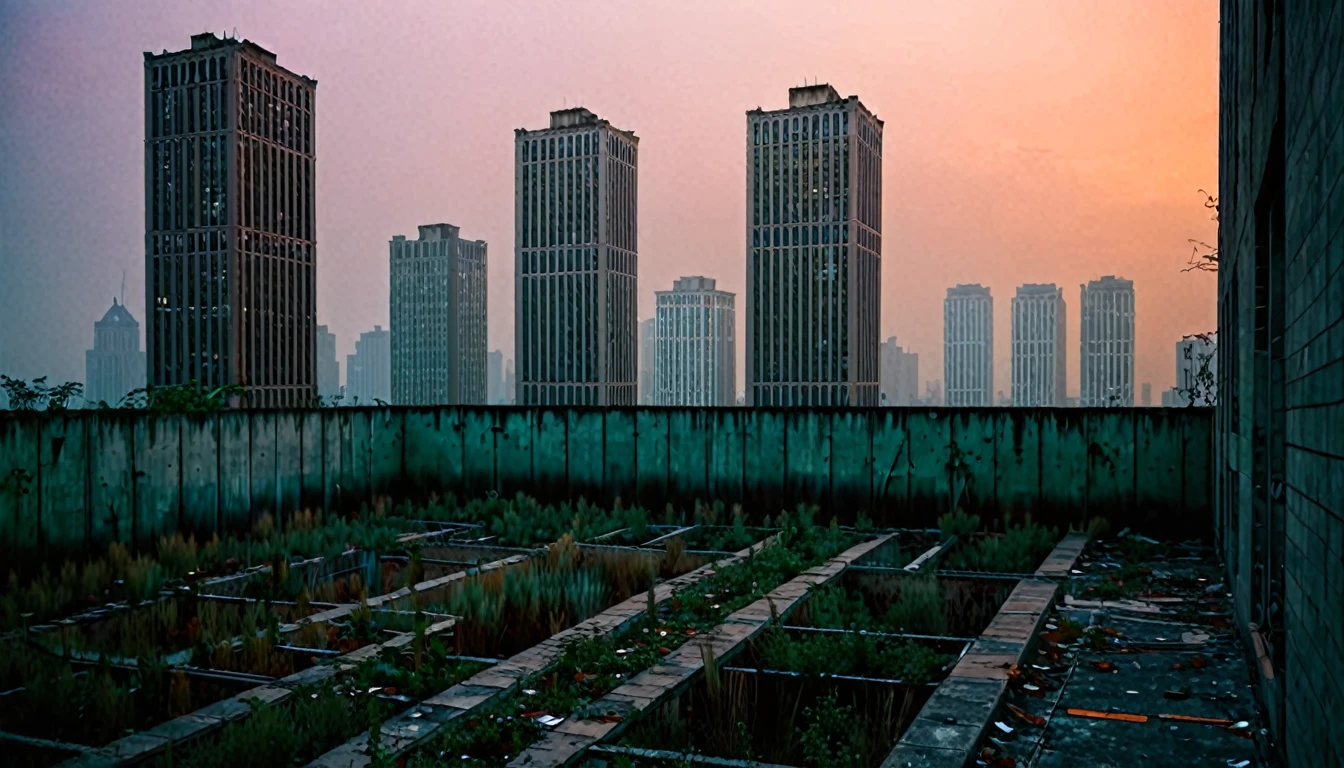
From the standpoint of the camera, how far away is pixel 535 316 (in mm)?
159375

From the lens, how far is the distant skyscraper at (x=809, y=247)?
449ft

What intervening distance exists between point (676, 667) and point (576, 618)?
76.5 inches

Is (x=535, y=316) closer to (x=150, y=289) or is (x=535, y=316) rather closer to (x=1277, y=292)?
(x=150, y=289)

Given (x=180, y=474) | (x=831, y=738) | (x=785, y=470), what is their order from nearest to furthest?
(x=831, y=738) → (x=180, y=474) → (x=785, y=470)

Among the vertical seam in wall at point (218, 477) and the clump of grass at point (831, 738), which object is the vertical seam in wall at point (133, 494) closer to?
the vertical seam in wall at point (218, 477)

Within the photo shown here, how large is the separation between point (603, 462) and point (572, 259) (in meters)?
146

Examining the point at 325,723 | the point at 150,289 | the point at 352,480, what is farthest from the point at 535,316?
the point at 325,723

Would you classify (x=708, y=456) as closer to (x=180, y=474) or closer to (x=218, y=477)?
(x=218, y=477)

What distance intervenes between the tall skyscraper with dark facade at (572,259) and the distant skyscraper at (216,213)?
1868 inches

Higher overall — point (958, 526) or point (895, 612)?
point (958, 526)

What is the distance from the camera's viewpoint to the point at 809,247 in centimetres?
14012

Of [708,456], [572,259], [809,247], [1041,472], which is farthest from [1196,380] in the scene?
[572,259]

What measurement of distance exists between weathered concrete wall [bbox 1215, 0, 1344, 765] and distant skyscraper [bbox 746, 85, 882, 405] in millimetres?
129224

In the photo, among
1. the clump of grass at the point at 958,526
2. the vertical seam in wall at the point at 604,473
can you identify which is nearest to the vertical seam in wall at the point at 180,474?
the vertical seam in wall at the point at 604,473
